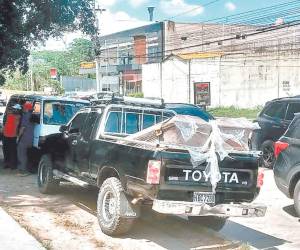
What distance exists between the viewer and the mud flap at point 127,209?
6876 mm

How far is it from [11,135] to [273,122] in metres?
6.80

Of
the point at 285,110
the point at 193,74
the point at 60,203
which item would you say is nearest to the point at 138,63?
the point at 193,74

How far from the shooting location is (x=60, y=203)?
366 inches

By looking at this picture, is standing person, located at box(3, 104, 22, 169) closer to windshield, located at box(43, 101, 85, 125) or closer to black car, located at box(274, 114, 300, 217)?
windshield, located at box(43, 101, 85, 125)

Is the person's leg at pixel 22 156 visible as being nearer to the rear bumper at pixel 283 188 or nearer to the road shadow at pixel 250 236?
the road shadow at pixel 250 236

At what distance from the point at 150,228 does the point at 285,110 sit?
7286 millimetres

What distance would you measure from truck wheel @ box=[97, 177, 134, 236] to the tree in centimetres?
816

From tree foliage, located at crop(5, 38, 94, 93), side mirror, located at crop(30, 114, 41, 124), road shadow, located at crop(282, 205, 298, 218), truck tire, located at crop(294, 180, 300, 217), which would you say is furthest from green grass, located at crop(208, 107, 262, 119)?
tree foliage, located at crop(5, 38, 94, 93)

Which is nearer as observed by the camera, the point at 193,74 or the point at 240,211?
the point at 240,211

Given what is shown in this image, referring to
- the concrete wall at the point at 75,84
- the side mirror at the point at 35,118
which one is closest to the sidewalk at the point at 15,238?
the side mirror at the point at 35,118

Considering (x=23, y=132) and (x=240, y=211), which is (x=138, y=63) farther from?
(x=240, y=211)

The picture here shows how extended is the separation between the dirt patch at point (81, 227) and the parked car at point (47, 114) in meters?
2.36

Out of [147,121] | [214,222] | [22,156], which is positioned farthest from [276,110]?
[214,222]

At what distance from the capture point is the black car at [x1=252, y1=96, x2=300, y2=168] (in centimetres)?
1368
